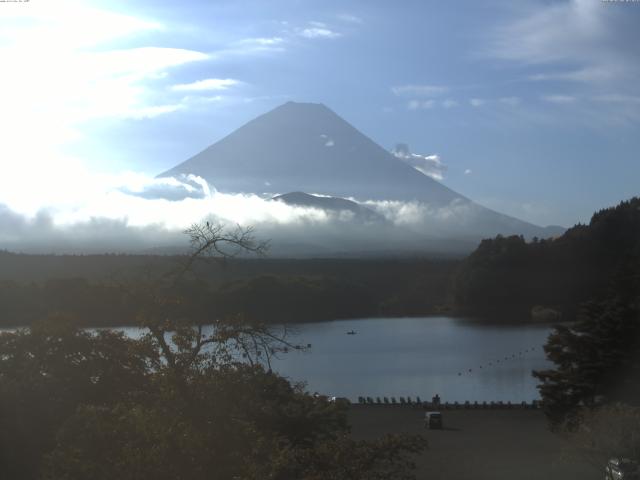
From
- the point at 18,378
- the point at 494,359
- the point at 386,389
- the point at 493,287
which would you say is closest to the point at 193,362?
the point at 18,378

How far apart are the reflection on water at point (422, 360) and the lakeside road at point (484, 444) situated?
4371 mm

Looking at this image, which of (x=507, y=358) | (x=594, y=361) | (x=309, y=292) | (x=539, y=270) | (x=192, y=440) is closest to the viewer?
(x=192, y=440)

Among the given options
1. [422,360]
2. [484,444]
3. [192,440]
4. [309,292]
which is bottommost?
[422,360]

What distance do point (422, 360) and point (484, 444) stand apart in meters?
17.3

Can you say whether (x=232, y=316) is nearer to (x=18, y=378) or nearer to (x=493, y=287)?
(x=18, y=378)

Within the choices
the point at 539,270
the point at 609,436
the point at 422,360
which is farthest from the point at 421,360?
the point at 609,436

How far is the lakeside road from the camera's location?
10.5m

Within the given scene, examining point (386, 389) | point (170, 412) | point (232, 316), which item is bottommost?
point (386, 389)

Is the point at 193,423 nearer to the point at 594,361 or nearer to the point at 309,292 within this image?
the point at 594,361

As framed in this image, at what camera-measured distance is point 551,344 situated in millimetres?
14156

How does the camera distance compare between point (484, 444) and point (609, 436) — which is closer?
point (609, 436)

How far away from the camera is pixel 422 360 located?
98.3ft

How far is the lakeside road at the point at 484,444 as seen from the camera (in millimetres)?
10508

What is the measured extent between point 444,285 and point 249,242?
171ft
